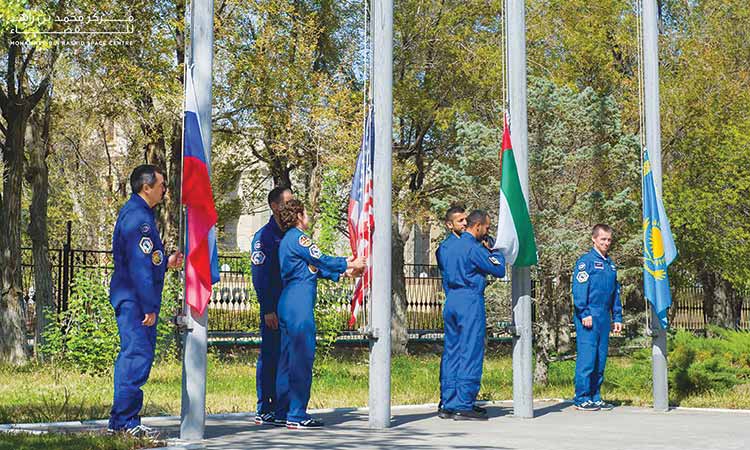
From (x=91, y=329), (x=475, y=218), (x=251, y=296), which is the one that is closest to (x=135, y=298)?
(x=475, y=218)

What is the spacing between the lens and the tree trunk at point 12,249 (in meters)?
19.6

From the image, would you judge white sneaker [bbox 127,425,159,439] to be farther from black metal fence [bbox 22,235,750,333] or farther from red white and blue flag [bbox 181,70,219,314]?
black metal fence [bbox 22,235,750,333]

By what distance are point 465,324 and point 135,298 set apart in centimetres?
334

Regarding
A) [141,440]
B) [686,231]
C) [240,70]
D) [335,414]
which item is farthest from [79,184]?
[141,440]

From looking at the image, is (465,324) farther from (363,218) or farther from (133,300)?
(133,300)

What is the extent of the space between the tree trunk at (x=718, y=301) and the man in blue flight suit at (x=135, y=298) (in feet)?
78.5

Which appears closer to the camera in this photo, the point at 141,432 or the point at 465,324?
the point at 141,432

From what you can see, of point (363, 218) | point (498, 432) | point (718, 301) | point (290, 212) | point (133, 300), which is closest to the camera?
point (133, 300)

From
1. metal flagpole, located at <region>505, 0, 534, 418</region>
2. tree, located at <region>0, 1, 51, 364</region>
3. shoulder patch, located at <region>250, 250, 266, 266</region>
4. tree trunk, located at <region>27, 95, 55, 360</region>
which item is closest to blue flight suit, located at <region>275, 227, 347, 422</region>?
shoulder patch, located at <region>250, 250, 266, 266</region>

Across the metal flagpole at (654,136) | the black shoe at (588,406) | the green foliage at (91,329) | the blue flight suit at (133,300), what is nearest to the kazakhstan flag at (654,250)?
the metal flagpole at (654,136)

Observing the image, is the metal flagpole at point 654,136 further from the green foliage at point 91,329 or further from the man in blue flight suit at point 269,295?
the green foliage at point 91,329

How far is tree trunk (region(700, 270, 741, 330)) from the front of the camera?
30.9 m

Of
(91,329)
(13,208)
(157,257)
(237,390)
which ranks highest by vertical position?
(13,208)

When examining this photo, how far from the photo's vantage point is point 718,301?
31.6 m
